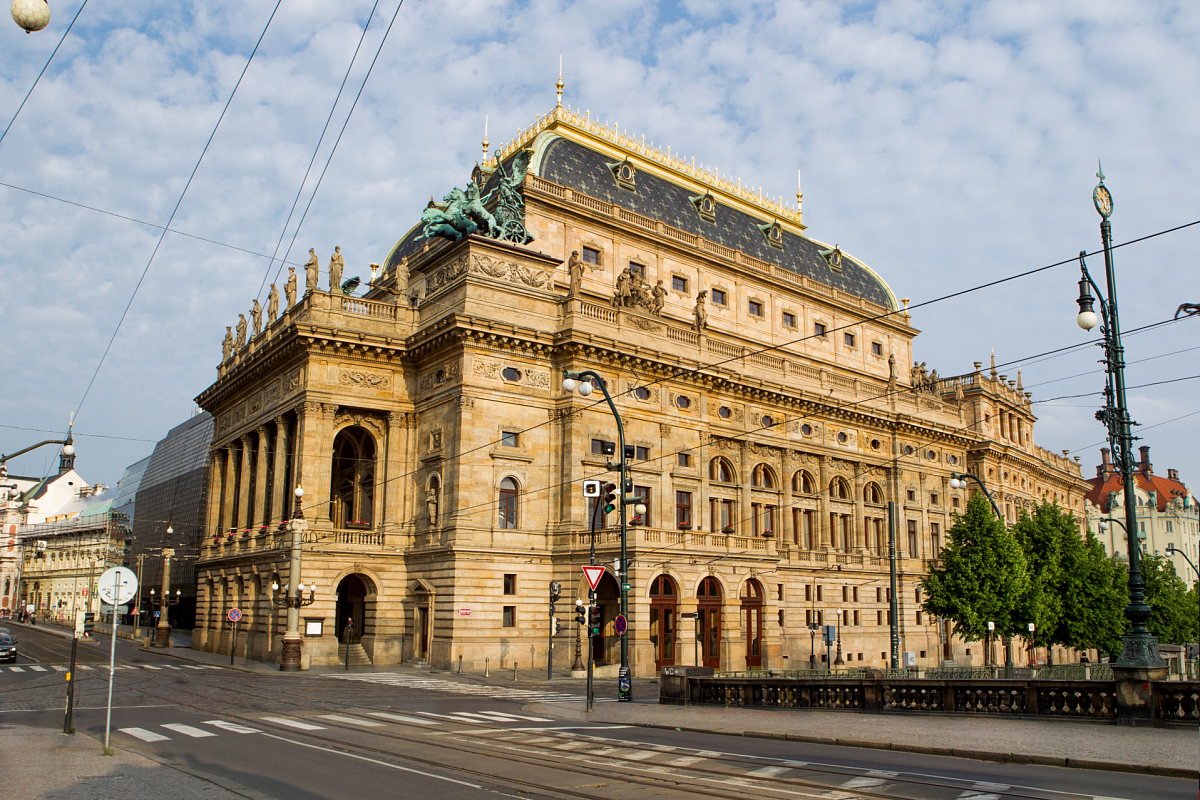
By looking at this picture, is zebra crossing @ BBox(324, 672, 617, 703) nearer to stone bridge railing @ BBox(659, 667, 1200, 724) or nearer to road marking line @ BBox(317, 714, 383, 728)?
stone bridge railing @ BBox(659, 667, 1200, 724)

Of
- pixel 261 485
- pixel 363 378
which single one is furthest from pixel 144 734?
pixel 261 485

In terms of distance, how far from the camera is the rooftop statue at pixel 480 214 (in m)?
47.2

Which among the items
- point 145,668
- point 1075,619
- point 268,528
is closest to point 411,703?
point 145,668

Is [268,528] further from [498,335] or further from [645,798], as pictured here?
[645,798]

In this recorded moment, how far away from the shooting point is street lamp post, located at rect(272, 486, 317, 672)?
131 ft

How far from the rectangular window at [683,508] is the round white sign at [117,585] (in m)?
34.8

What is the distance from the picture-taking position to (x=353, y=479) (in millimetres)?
53156

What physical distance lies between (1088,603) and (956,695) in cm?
3658

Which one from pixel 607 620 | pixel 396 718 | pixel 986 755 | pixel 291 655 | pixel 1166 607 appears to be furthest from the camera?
pixel 1166 607

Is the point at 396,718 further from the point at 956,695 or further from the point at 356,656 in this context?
the point at 356,656

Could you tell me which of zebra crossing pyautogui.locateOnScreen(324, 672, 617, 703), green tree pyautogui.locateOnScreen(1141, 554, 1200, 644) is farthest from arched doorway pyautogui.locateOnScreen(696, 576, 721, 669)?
green tree pyautogui.locateOnScreen(1141, 554, 1200, 644)

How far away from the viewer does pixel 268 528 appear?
47.9 meters

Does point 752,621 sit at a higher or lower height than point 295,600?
lower

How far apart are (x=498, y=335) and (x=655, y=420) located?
31.5ft
